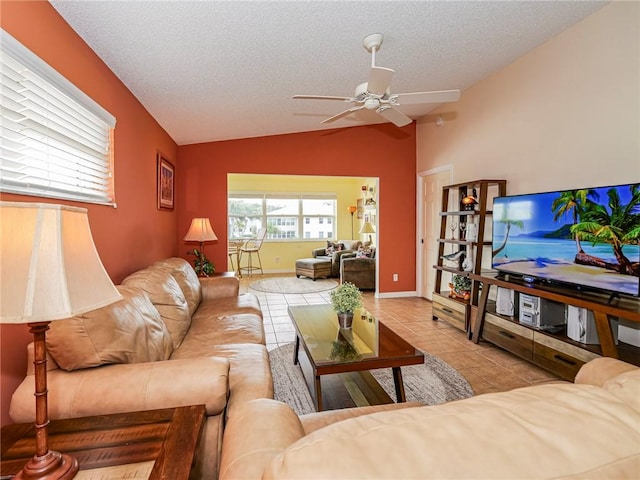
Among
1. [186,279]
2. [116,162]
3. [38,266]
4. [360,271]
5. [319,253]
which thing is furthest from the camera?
[319,253]

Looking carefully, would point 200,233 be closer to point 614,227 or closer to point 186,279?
point 186,279

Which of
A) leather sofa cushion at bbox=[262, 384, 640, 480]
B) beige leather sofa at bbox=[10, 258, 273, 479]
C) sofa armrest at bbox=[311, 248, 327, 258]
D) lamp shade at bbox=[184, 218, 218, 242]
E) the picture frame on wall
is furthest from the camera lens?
sofa armrest at bbox=[311, 248, 327, 258]

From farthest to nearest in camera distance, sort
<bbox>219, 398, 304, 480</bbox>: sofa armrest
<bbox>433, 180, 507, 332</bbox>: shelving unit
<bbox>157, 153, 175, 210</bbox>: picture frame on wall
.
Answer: <bbox>157, 153, 175, 210</bbox>: picture frame on wall < <bbox>433, 180, 507, 332</bbox>: shelving unit < <bbox>219, 398, 304, 480</bbox>: sofa armrest

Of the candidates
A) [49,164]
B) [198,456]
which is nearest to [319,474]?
[198,456]

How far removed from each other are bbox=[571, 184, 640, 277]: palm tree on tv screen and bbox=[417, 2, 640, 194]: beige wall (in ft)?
1.34

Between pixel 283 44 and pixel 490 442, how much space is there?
8.73ft

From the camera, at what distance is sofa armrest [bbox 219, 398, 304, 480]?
763mm

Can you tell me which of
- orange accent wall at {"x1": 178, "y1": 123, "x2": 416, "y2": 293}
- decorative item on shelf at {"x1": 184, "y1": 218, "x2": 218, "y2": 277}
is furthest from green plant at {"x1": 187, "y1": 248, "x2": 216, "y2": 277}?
orange accent wall at {"x1": 178, "y1": 123, "x2": 416, "y2": 293}

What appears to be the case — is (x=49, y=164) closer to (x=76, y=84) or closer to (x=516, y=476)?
(x=76, y=84)

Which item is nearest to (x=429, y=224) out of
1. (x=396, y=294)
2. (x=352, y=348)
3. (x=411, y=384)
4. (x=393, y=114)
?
(x=396, y=294)

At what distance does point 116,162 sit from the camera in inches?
102

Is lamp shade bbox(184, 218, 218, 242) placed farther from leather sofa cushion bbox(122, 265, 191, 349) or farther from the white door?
the white door

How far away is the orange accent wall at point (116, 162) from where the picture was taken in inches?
57.2

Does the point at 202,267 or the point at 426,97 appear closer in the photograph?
the point at 426,97
